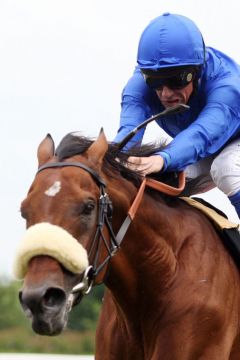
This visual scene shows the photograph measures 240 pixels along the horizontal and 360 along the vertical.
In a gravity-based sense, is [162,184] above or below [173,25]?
below

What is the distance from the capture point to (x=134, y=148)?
20.6ft

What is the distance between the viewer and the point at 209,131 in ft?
20.9

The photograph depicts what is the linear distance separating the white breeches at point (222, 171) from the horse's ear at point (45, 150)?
1.27 m

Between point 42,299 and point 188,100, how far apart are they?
1.94 m

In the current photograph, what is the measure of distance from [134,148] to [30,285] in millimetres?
1349

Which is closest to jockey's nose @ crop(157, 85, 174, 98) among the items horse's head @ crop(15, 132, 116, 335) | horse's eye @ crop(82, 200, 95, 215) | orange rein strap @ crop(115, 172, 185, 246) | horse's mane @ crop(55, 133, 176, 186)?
horse's mane @ crop(55, 133, 176, 186)

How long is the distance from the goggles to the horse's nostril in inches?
66.5

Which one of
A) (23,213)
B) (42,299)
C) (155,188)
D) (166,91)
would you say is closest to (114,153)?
(155,188)

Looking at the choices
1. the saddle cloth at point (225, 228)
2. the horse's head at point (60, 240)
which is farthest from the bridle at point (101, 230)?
the saddle cloth at point (225, 228)

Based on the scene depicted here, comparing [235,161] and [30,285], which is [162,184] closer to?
[235,161]

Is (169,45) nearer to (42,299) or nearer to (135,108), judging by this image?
(135,108)

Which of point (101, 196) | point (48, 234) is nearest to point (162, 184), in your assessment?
point (101, 196)

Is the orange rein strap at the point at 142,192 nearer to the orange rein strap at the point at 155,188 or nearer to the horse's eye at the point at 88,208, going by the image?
the orange rein strap at the point at 155,188

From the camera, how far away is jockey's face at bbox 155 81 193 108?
6477mm
